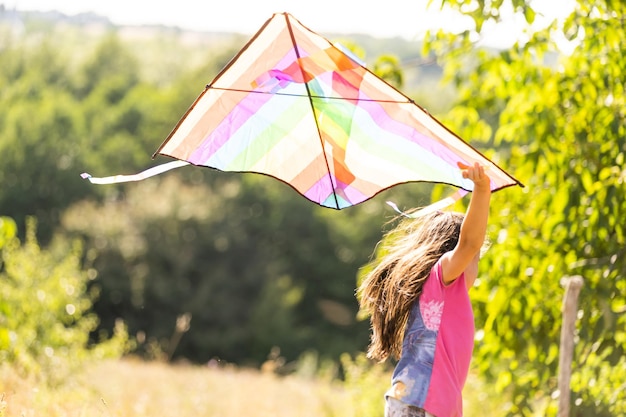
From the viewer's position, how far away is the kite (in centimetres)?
334

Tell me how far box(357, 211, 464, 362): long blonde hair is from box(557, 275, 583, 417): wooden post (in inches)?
65.5

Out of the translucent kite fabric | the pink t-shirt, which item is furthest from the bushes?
the pink t-shirt

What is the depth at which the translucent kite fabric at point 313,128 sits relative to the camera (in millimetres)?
3352

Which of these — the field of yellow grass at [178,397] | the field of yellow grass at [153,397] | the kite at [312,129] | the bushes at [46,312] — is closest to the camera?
the kite at [312,129]

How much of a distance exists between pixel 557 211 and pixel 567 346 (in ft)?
2.47

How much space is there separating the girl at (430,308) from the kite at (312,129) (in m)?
0.32

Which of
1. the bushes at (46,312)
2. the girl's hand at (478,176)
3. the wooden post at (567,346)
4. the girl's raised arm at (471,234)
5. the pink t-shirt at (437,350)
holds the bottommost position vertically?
the bushes at (46,312)

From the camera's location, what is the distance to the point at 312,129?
3770 millimetres

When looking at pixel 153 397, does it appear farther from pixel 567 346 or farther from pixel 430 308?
pixel 430 308

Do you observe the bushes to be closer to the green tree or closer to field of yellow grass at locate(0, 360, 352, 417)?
field of yellow grass at locate(0, 360, 352, 417)

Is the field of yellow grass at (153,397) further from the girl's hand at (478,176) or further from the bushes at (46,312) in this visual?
the girl's hand at (478,176)

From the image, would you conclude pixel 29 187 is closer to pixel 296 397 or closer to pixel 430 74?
pixel 296 397

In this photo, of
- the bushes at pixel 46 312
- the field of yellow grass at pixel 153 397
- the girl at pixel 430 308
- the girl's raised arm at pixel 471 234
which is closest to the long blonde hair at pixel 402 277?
the girl at pixel 430 308

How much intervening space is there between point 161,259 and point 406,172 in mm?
32812
